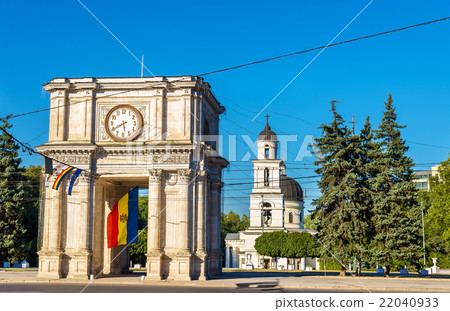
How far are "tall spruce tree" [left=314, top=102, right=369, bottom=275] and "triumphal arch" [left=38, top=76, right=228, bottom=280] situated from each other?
39.5ft

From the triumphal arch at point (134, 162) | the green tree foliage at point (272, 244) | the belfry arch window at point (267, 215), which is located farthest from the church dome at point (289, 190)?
the triumphal arch at point (134, 162)

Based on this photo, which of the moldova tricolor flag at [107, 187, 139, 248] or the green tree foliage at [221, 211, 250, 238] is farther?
the green tree foliage at [221, 211, 250, 238]

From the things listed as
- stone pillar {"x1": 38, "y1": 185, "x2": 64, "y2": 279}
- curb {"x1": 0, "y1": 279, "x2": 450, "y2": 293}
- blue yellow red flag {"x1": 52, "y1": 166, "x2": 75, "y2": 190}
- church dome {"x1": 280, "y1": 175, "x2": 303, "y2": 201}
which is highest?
church dome {"x1": 280, "y1": 175, "x2": 303, "y2": 201}

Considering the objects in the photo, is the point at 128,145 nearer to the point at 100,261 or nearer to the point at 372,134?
the point at 100,261

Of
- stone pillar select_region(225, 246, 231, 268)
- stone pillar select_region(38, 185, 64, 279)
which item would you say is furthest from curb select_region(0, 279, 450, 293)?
stone pillar select_region(225, 246, 231, 268)

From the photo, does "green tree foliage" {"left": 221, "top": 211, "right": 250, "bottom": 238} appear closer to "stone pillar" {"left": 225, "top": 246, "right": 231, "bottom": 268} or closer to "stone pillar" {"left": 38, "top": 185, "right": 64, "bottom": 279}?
"stone pillar" {"left": 225, "top": 246, "right": 231, "bottom": 268}

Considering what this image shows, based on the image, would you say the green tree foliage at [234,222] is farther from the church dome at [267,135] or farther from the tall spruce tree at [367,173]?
the tall spruce tree at [367,173]

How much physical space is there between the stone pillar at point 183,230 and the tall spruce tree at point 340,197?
13.4 meters

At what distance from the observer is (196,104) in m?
35.4

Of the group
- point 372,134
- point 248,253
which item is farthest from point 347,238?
point 248,253

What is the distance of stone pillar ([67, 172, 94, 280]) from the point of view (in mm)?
34688

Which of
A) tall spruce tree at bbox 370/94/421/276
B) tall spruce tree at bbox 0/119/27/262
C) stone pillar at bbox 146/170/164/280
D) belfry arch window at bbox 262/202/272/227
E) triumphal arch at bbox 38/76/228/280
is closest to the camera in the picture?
stone pillar at bbox 146/170/164/280

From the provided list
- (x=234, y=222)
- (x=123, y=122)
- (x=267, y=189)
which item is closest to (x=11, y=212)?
(x=123, y=122)
